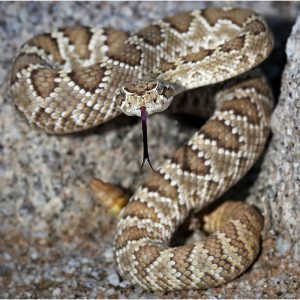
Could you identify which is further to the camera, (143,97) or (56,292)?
(56,292)

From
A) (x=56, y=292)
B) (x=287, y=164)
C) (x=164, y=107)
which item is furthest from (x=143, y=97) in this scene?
(x=56, y=292)

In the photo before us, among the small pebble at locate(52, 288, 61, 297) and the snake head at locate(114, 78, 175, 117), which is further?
the small pebble at locate(52, 288, 61, 297)

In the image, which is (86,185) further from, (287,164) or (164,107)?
(287,164)

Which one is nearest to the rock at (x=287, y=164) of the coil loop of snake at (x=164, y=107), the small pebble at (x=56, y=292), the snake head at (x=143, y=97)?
the coil loop of snake at (x=164, y=107)

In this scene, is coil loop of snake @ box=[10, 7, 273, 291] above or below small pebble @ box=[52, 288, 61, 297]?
above

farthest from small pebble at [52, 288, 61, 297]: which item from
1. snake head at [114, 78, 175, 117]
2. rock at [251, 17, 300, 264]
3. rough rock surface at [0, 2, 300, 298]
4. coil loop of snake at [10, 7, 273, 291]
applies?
rock at [251, 17, 300, 264]

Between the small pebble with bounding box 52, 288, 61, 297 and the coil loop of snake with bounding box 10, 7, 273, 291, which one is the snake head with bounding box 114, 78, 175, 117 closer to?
the coil loop of snake with bounding box 10, 7, 273, 291

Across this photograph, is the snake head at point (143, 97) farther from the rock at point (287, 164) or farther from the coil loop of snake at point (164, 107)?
the rock at point (287, 164)

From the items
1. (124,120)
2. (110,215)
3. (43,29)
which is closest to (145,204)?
(110,215)
